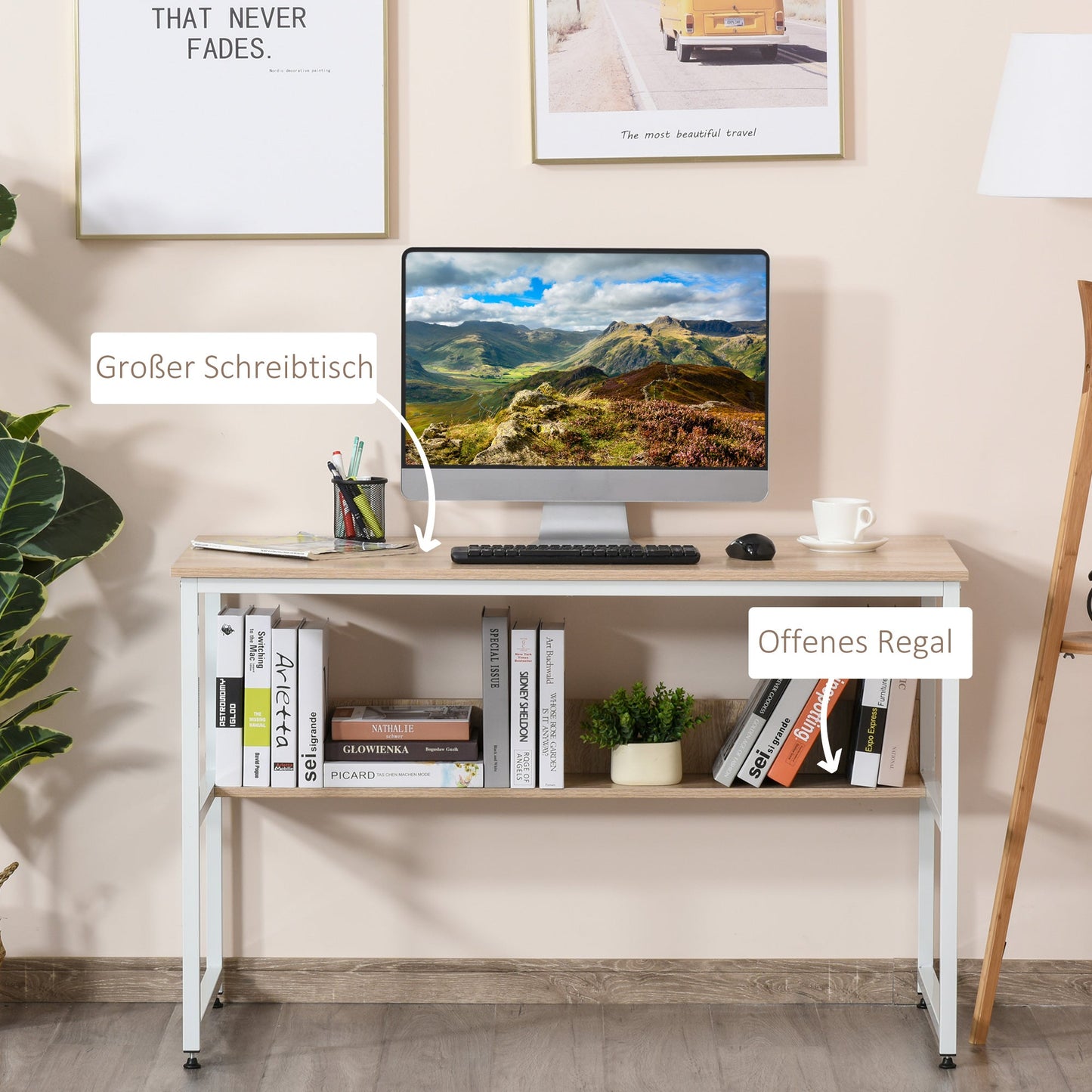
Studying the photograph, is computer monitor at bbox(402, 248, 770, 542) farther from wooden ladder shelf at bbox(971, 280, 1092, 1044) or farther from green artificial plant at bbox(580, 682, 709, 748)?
wooden ladder shelf at bbox(971, 280, 1092, 1044)

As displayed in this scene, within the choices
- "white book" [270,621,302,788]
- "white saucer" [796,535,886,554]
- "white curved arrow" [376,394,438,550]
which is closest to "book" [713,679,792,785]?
"white saucer" [796,535,886,554]

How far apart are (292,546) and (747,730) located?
0.87 meters

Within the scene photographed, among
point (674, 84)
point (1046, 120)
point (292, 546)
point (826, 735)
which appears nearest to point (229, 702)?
point (292, 546)

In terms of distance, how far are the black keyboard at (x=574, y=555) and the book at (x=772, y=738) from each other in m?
0.34

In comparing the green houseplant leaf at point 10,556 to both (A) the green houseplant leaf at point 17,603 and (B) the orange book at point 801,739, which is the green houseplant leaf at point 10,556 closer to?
(A) the green houseplant leaf at point 17,603

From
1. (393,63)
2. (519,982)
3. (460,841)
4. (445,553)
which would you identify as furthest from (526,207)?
(519,982)

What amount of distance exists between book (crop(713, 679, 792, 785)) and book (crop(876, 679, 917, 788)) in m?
0.19

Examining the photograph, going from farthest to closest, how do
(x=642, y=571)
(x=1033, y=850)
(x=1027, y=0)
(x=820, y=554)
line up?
(x=1033, y=850), (x=1027, y=0), (x=820, y=554), (x=642, y=571)

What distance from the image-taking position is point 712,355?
2.09 metres

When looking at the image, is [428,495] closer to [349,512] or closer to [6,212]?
[349,512]

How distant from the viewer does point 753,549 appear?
1.96 m

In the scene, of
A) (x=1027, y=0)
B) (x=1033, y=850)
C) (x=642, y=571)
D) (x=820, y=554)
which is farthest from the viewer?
(x=1033, y=850)

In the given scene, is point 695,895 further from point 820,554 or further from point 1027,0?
point 1027,0

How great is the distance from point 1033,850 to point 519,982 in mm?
1059
